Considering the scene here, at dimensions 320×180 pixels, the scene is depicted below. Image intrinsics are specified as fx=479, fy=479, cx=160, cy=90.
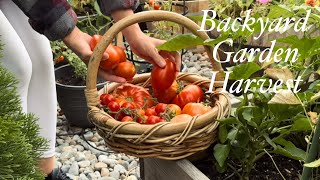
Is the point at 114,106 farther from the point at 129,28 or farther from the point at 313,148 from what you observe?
the point at 313,148

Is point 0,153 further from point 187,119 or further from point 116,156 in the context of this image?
point 116,156

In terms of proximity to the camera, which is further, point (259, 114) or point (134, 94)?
point (134, 94)

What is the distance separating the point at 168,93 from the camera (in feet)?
4.82

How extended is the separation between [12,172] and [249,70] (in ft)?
2.12

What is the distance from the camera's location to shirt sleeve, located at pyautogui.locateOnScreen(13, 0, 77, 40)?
49.0 inches

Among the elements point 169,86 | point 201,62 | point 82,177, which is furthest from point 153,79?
point 201,62

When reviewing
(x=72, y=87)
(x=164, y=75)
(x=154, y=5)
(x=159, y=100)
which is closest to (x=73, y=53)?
(x=72, y=87)

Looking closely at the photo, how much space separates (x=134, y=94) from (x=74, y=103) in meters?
1.03

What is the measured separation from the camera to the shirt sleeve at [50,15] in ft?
4.09

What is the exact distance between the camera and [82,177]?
2.14m

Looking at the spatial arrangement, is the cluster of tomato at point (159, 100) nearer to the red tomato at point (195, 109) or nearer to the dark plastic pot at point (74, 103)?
the red tomato at point (195, 109)

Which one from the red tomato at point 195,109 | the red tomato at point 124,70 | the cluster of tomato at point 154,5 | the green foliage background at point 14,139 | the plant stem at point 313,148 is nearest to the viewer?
the green foliage background at point 14,139

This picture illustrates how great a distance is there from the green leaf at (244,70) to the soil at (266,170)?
32cm

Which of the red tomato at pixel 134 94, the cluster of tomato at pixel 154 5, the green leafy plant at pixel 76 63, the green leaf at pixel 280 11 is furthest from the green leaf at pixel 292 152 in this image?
the cluster of tomato at pixel 154 5
